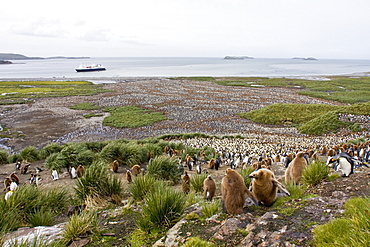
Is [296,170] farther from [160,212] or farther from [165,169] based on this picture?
[165,169]

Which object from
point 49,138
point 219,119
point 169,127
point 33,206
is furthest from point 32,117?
point 33,206

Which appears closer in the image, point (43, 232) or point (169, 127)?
point (43, 232)

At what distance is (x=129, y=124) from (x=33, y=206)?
76.9 feet

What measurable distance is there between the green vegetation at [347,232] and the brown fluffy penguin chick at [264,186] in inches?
48.7

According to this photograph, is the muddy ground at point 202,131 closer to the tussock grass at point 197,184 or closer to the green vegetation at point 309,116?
the tussock grass at point 197,184

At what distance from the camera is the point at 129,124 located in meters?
28.9

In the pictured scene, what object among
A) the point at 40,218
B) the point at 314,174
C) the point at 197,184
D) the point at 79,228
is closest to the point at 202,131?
the point at 197,184

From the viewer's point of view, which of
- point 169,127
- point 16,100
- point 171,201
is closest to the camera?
point 171,201

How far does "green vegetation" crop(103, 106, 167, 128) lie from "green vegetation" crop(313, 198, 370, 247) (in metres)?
26.3

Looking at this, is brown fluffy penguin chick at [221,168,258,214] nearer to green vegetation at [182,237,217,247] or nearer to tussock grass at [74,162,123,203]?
green vegetation at [182,237,217,247]

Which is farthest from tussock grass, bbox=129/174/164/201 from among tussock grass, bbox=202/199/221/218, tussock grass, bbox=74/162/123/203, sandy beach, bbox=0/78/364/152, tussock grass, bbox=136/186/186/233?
sandy beach, bbox=0/78/364/152

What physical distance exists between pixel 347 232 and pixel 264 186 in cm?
164

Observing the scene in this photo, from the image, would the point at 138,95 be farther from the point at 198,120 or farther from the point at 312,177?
the point at 312,177

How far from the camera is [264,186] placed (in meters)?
4.61
